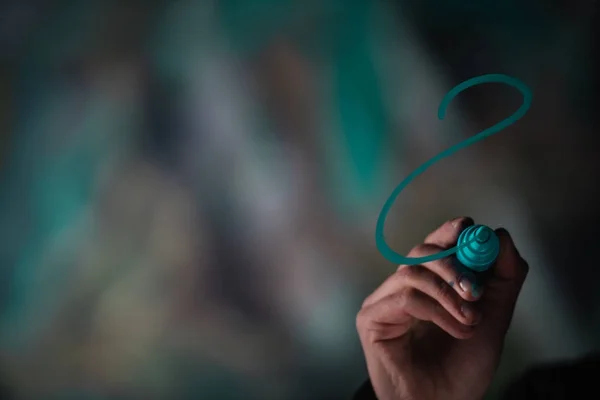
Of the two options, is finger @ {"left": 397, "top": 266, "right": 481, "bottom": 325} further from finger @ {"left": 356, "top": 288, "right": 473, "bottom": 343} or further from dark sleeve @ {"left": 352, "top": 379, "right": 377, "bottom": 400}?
dark sleeve @ {"left": 352, "top": 379, "right": 377, "bottom": 400}

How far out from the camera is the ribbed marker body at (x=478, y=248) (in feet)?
1.84

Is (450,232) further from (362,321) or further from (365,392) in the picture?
(365,392)

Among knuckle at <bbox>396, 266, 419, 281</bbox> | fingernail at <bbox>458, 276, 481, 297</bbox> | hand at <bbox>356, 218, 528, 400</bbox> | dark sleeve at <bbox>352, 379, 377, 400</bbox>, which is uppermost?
knuckle at <bbox>396, 266, 419, 281</bbox>

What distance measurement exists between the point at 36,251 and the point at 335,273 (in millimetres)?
428

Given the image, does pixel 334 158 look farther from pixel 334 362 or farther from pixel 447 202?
pixel 334 362

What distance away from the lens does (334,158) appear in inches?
30.0

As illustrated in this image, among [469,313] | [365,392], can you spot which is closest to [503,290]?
[469,313]

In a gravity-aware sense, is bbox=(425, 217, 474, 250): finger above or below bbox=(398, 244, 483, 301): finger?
above

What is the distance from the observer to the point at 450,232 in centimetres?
63

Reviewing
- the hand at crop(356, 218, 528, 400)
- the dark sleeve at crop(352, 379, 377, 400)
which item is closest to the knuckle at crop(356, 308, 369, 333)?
the hand at crop(356, 218, 528, 400)

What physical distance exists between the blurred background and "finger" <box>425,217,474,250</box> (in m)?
0.12

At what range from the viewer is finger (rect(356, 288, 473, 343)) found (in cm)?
63

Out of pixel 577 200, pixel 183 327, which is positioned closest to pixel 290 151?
pixel 183 327

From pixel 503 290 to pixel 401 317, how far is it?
5.4 inches
